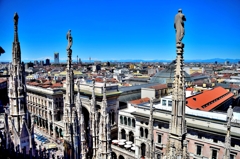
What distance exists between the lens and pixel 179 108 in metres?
7.39

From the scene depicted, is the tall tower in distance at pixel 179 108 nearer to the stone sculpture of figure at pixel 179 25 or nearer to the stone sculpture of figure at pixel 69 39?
the stone sculpture of figure at pixel 179 25

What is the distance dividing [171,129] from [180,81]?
78.1 inches

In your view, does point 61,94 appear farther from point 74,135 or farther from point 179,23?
point 179,23

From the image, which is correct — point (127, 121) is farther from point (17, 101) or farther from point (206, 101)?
point (17, 101)

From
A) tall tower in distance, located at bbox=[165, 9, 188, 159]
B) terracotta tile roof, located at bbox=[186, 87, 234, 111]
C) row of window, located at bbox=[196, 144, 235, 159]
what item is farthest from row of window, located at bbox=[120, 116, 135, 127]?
tall tower in distance, located at bbox=[165, 9, 188, 159]

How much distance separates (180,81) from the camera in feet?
24.4


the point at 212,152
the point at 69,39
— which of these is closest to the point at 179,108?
→ the point at 69,39

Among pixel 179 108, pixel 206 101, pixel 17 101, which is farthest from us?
pixel 206 101

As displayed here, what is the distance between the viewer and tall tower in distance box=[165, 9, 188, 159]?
7.35 m

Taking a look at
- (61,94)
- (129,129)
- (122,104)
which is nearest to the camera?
(129,129)

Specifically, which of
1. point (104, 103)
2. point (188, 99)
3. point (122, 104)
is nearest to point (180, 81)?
point (104, 103)

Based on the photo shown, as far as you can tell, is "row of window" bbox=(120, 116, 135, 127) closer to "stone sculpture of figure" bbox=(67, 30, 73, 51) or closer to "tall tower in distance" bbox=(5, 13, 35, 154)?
"tall tower in distance" bbox=(5, 13, 35, 154)

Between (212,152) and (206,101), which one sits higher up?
(206,101)

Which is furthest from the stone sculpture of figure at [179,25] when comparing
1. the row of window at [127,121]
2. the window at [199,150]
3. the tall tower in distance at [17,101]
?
the row of window at [127,121]
